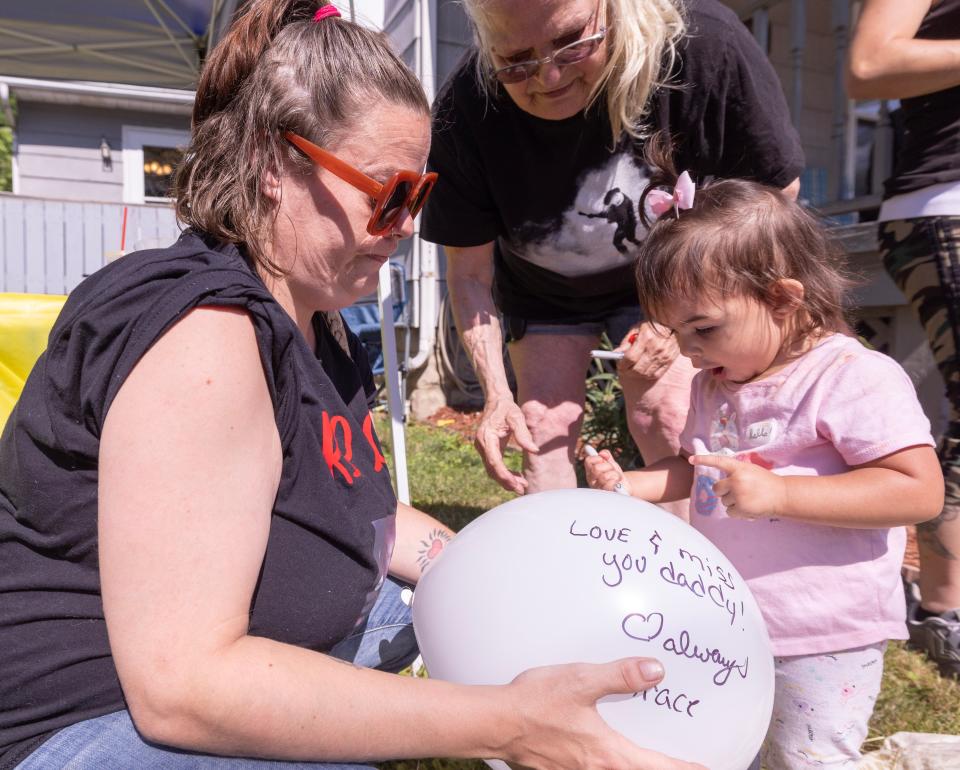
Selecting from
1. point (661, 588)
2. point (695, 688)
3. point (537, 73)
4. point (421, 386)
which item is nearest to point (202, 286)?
point (661, 588)

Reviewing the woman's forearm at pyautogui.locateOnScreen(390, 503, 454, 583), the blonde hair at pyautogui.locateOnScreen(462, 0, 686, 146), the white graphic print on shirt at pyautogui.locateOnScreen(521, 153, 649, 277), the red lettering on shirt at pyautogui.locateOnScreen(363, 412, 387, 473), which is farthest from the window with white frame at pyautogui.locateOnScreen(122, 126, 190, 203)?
the red lettering on shirt at pyautogui.locateOnScreen(363, 412, 387, 473)

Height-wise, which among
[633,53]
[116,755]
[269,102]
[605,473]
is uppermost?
[633,53]

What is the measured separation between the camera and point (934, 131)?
215cm

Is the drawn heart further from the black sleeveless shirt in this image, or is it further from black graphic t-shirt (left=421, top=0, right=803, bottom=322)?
the black sleeveless shirt

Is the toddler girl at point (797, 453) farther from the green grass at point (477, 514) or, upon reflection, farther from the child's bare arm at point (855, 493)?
the green grass at point (477, 514)

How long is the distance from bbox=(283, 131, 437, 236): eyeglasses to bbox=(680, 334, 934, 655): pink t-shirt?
79cm

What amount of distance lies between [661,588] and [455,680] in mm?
355

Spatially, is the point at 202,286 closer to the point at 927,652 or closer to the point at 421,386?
the point at 927,652

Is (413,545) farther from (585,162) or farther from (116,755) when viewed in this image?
(585,162)

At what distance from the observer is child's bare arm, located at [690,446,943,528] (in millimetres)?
1476

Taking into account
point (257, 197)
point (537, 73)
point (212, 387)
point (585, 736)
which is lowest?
point (585, 736)

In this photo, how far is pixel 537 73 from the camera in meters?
1.97

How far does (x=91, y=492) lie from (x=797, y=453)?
1248 mm

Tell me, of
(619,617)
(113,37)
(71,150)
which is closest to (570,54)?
(619,617)
